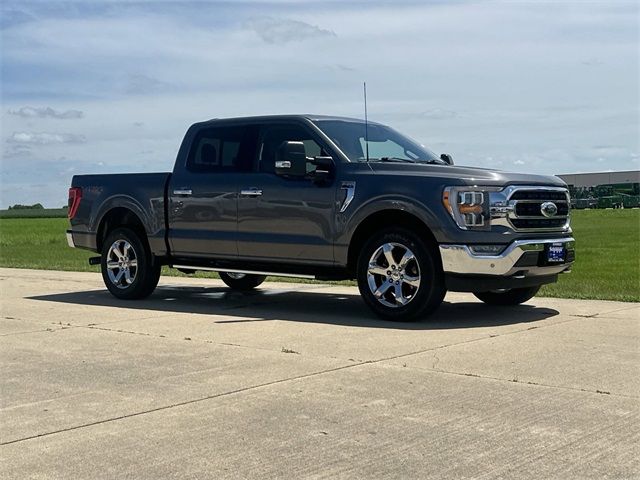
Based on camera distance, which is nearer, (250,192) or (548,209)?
(548,209)

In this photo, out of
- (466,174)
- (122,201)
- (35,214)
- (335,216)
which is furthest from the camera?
(35,214)

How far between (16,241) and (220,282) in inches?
813

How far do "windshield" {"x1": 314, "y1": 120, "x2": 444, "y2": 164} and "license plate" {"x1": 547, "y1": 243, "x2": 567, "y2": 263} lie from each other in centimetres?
170

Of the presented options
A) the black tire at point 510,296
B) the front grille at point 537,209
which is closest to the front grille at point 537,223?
the front grille at point 537,209

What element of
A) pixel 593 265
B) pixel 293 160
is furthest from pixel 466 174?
pixel 593 265

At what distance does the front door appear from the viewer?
927cm

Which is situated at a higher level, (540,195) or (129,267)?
(540,195)

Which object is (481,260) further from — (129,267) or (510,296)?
(129,267)

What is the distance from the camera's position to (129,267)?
11125mm

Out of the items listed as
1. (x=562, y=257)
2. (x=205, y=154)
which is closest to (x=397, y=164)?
(x=562, y=257)

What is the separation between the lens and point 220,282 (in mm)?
13414

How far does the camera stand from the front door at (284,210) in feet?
30.4

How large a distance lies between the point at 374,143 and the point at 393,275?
174 centimetres

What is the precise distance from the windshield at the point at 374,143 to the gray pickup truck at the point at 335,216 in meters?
0.02
